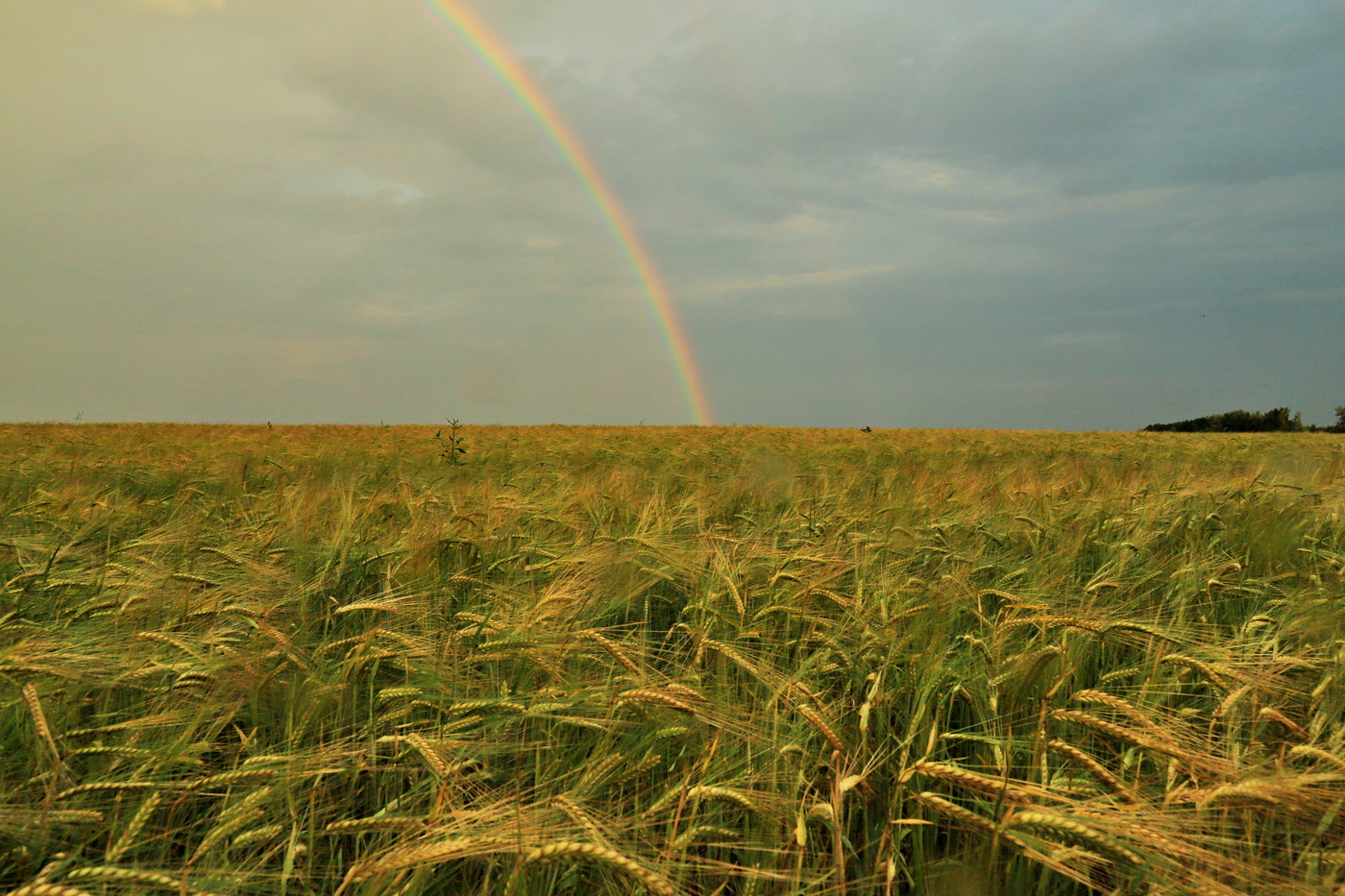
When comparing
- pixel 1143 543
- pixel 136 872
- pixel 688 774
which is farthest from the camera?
pixel 1143 543

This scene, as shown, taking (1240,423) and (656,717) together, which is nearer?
(656,717)

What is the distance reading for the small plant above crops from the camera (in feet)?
4.05

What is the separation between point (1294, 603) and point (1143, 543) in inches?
45.3

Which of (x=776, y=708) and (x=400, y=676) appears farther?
(x=400, y=676)

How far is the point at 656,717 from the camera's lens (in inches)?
66.4

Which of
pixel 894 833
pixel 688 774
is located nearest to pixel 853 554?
pixel 894 833

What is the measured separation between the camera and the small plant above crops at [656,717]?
1.23 meters

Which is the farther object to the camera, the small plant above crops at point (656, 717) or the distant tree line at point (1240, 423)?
the distant tree line at point (1240, 423)

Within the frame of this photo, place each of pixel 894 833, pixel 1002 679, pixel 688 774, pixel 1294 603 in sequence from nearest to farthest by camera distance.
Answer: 1. pixel 688 774
2. pixel 894 833
3. pixel 1002 679
4. pixel 1294 603

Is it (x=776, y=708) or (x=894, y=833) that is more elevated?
(x=776, y=708)

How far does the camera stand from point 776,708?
1618 mm

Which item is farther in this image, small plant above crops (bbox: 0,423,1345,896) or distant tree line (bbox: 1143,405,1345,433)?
distant tree line (bbox: 1143,405,1345,433)

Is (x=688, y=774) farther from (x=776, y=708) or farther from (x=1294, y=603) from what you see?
(x=1294, y=603)

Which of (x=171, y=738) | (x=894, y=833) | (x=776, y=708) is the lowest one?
(x=894, y=833)
